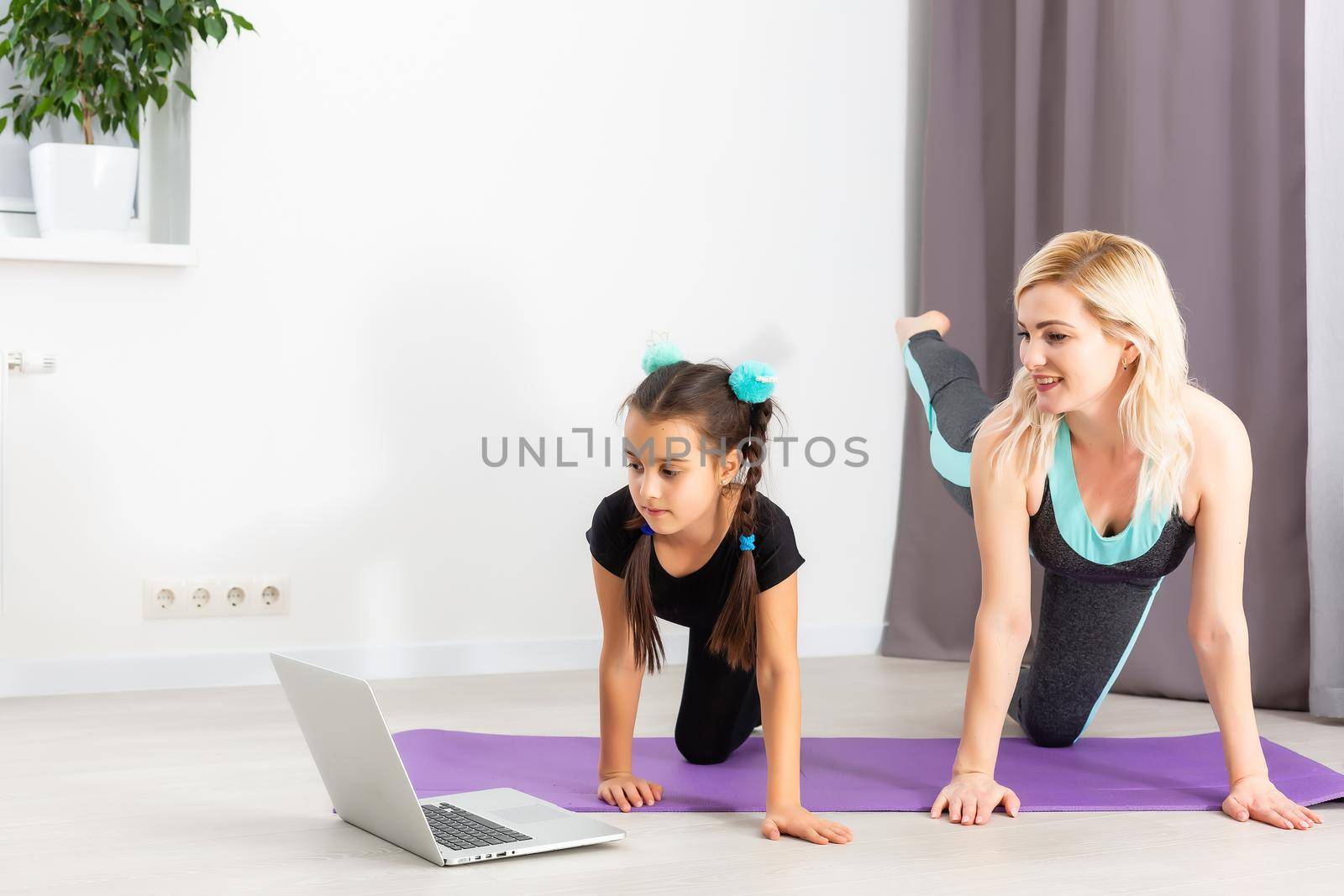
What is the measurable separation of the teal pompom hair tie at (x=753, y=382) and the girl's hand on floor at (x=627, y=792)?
50 cm

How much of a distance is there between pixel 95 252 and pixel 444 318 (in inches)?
26.0

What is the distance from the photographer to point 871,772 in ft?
5.94

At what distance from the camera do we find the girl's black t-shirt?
156 centimetres

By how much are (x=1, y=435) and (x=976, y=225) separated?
2.04 m

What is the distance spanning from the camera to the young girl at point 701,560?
1.51m

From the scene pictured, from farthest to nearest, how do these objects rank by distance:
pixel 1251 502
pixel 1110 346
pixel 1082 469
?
pixel 1251 502, pixel 1082 469, pixel 1110 346

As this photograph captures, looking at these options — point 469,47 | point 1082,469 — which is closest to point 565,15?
point 469,47

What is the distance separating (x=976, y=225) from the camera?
293 centimetres

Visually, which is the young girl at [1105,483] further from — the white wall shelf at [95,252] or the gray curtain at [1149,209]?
the white wall shelf at [95,252]

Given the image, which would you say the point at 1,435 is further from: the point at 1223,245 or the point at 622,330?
the point at 1223,245

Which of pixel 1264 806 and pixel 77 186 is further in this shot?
pixel 77 186

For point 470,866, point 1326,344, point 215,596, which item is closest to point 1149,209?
point 1326,344

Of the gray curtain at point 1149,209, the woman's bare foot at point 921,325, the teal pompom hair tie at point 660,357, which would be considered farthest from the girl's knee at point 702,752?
the gray curtain at point 1149,209

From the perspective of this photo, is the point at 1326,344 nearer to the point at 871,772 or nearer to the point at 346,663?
the point at 871,772
